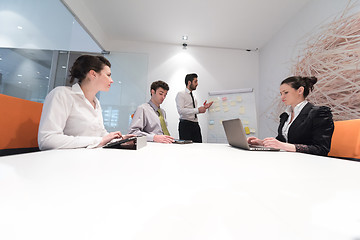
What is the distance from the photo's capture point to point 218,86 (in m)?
4.25

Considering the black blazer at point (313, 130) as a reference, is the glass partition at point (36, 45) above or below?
above

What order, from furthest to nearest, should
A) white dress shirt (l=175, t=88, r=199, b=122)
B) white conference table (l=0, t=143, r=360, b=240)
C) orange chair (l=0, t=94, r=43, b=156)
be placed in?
white dress shirt (l=175, t=88, r=199, b=122), orange chair (l=0, t=94, r=43, b=156), white conference table (l=0, t=143, r=360, b=240)

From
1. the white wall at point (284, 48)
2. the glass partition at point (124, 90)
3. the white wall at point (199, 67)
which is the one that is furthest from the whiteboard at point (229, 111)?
the glass partition at point (124, 90)

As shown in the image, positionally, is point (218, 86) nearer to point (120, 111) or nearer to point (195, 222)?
point (120, 111)

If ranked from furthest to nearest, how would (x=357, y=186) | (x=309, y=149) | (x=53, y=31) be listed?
(x=53, y=31) → (x=309, y=149) → (x=357, y=186)

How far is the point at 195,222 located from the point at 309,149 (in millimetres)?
1281

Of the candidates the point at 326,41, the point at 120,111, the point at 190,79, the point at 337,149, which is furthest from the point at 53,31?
the point at 326,41

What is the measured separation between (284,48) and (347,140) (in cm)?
271

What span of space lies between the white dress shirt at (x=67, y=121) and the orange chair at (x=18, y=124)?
100 mm

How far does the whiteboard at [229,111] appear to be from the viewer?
3700mm

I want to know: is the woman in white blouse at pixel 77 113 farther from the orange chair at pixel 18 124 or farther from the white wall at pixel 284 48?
the white wall at pixel 284 48

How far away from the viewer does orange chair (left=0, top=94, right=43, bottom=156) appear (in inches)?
31.7

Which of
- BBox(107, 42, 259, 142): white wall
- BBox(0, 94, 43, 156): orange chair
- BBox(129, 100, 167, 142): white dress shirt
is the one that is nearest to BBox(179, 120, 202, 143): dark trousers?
BBox(129, 100, 167, 142): white dress shirt

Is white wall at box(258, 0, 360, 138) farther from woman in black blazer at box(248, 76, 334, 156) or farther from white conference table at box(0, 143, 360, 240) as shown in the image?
white conference table at box(0, 143, 360, 240)
